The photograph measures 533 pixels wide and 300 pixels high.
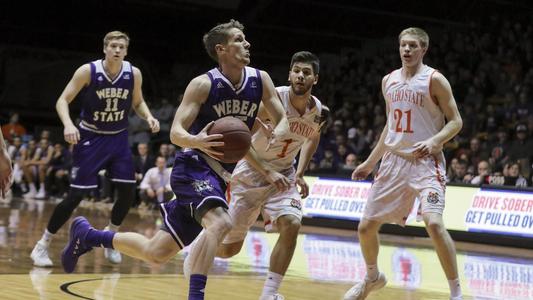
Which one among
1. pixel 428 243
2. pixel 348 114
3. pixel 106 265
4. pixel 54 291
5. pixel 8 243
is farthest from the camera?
pixel 348 114

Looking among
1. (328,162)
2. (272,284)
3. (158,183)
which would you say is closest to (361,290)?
(272,284)

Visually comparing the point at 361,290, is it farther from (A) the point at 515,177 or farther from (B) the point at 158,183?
(B) the point at 158,183

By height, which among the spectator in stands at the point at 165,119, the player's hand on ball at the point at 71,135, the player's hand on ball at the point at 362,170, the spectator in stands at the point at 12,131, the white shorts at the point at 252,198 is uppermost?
the spectator in stands at the point at 165,119

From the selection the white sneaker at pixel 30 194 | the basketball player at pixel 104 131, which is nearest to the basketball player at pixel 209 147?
the basketball player at pixel 104 131

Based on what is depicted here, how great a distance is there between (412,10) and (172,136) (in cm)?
2081

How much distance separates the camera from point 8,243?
959cm

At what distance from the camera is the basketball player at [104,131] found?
829cm

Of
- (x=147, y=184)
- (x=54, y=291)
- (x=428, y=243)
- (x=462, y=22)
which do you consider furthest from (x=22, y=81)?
(x=54, y=291)

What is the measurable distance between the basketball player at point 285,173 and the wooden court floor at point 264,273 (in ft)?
1.90

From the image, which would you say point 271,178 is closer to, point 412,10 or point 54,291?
point 54,291

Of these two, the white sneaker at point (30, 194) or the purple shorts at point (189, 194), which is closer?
the purple shorts at point (189, 194)

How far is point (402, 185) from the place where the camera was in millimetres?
6469

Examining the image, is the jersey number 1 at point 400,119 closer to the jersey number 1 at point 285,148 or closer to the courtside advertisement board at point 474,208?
the jersey number 1 at point 285,148

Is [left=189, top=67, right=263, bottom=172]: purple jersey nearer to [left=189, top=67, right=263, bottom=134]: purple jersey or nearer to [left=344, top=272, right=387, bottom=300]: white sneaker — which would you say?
[left=189, top=67, right=263, bottom=134]: purple jersey
